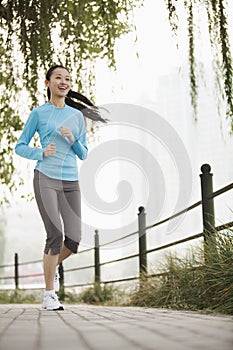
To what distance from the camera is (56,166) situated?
4.16 m

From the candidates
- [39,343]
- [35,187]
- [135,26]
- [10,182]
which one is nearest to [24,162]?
[35,187]

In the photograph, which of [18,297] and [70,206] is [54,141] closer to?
[70,206]

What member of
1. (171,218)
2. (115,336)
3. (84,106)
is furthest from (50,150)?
(115,336)

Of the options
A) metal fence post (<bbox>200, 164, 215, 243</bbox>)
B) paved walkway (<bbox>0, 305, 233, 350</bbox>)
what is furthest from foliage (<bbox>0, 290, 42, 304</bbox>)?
paved walkway (<bbox>0, 305, 233, 350</bbox>)

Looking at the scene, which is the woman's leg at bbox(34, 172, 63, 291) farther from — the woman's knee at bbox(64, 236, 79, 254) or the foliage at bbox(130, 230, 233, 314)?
the foliage at bbox(130, 230, 233, 314)

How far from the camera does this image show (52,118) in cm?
426

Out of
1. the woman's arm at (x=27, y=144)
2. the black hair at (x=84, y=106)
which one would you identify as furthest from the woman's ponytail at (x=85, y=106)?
the woman's arm at (x=27, y=144)

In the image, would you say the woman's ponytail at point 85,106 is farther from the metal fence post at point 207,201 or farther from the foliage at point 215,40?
the foliage at point 215,40

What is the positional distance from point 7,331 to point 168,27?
1440mm

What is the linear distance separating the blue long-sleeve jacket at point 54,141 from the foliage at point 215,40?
4.74ft

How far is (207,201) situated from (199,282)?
697 millimetres

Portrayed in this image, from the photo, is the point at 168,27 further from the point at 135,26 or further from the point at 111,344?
the point at 111,344

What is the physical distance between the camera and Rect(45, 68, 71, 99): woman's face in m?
3.99

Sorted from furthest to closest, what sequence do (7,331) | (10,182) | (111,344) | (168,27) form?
(10,182) → (168,27) → (7,331) → (111,344)
